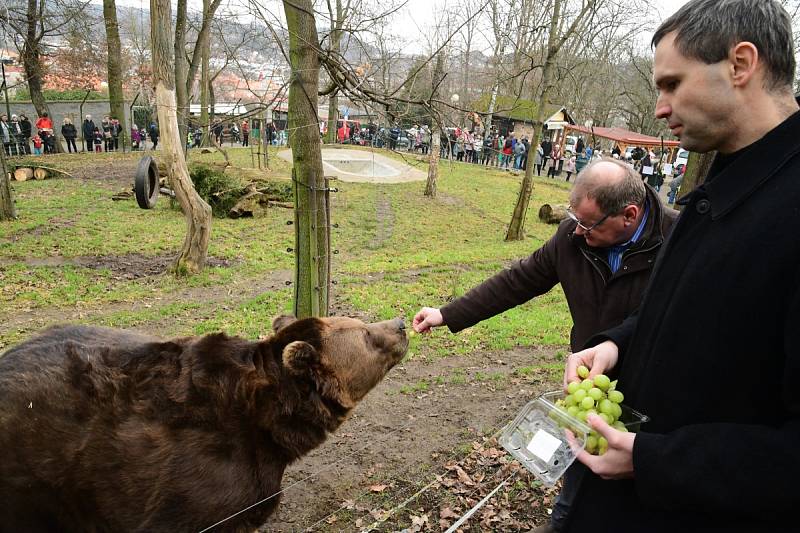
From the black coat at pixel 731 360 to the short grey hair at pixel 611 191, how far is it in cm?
156

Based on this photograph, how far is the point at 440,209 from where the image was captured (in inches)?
818

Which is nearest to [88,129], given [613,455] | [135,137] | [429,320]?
[135,137]

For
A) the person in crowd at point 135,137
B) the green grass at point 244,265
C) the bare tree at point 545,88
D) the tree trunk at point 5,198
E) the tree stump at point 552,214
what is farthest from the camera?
the person in crowd at point 135,137

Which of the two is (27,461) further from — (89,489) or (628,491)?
(628,491)

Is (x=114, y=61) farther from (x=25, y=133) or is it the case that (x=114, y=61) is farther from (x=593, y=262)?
(x=593, y=262)

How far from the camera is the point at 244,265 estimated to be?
11.8m

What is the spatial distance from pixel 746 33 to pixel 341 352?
3020mm

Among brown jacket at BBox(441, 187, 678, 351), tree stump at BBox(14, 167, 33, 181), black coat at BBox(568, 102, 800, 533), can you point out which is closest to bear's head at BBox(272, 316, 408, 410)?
brown jacket at BBox(441, 187, 678, 351)

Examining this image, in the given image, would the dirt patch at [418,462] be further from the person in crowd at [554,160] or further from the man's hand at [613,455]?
the person in crowd at [554,160]

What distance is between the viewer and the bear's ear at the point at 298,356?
11.0ft

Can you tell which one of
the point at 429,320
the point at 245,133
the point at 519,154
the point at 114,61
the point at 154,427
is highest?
the point at 114,61

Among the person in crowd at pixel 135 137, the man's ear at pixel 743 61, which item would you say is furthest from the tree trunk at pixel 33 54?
the man's ear at pixel 743 61

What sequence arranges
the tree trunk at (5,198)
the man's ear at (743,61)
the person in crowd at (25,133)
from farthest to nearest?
the person in crowd at (25,133), the tree trunk at (5,198), the man's ear at (743,61)

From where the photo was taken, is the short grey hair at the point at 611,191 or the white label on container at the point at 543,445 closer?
the white label on container at the point at 543,445
